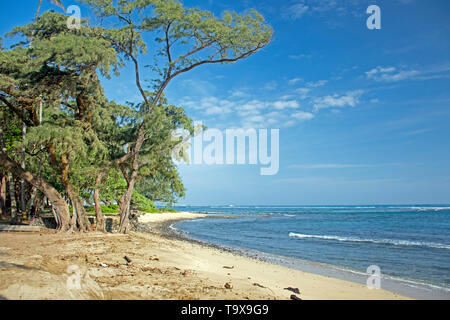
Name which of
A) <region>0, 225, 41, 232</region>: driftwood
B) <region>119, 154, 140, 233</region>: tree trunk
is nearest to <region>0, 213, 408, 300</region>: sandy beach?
<region>0, 225, 41, 232</region>: driftwood

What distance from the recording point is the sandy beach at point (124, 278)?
5301 mm

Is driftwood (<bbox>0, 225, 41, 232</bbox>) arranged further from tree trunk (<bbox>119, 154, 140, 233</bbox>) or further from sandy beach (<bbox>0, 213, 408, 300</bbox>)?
tree trunk (<bbox>119, 154, 140, 233</bbox>)

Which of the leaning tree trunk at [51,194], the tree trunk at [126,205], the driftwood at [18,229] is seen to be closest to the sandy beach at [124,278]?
the leaning tree trunk at [51,194]

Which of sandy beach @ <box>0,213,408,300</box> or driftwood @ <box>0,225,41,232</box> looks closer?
sandy beach @ <box>0,213,408,300</box>

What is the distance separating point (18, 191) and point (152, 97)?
16.6m

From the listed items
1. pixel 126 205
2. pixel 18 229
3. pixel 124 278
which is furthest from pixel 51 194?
pixel 124 278

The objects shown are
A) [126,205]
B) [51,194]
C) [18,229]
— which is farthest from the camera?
[126,205]

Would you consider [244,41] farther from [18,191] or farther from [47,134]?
[18,191]

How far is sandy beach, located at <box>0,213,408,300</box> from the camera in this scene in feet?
17.4

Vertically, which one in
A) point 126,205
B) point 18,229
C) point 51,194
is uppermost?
point 51,194

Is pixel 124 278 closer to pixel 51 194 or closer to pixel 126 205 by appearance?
pixel 51 194

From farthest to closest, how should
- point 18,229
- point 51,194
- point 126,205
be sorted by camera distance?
point 126,205, point 18,229, point 51,194

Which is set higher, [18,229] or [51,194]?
[51,194]

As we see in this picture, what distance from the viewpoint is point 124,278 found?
6.53 meters
